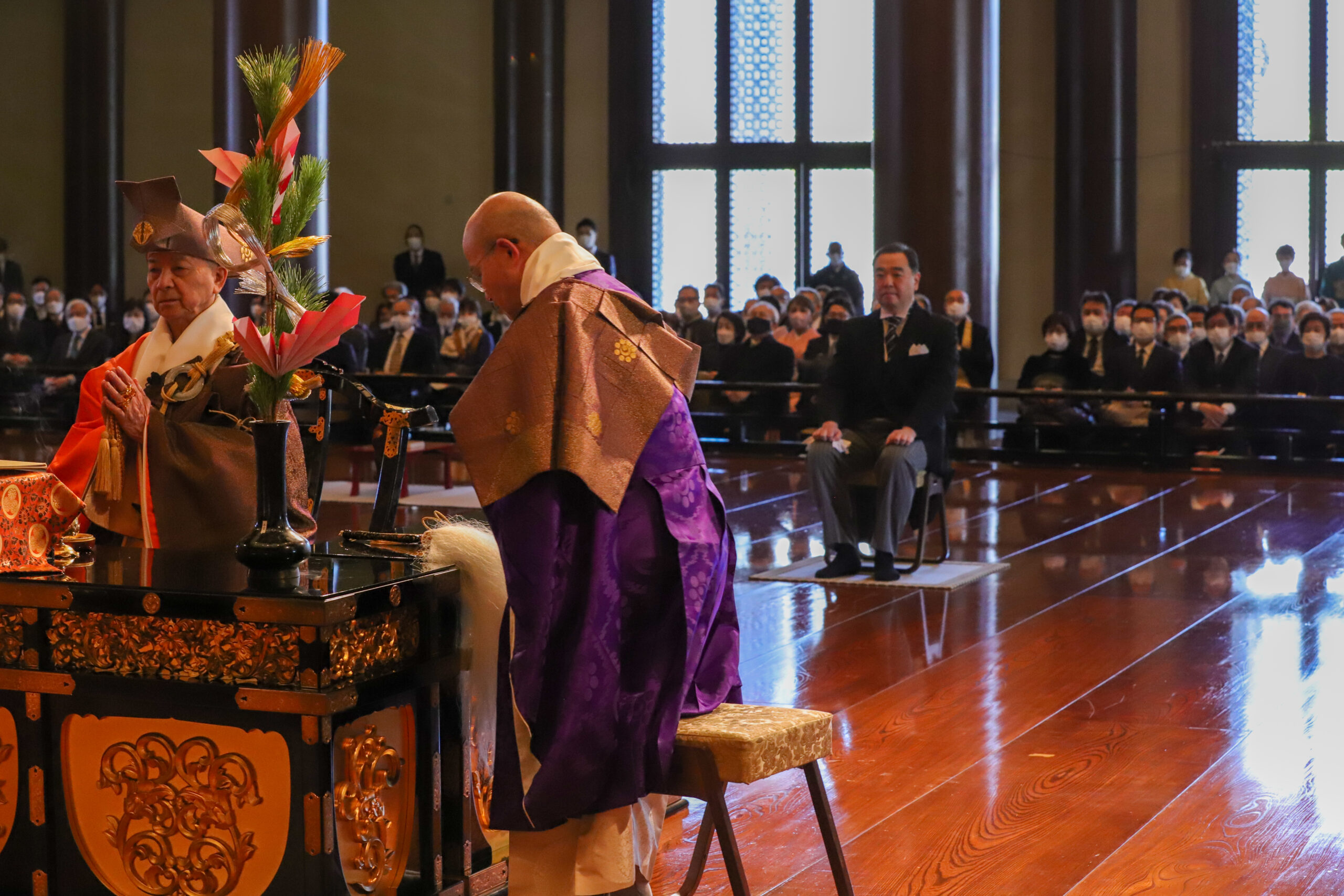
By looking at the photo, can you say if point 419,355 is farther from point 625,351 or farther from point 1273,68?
point 625,351

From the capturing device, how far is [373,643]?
2.59m

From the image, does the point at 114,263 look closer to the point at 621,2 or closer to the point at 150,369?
the point at 621,2

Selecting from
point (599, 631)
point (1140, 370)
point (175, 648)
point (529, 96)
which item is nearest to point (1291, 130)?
point (1140, 370)

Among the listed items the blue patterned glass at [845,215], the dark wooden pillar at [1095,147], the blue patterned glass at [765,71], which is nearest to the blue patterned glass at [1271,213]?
the dark wooden pillar at [1095,147]

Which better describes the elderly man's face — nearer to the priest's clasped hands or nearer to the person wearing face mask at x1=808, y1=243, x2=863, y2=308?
the priest's clasped hands

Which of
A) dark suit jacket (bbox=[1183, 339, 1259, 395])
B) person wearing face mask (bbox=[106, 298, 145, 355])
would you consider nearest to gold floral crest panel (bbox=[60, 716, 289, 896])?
dark suit jacket (bbox=[1183, 339, 1259, 395])

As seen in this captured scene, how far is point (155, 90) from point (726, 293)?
6.55 m

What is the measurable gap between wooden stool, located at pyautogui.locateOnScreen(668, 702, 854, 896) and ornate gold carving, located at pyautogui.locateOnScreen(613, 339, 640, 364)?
0.59m

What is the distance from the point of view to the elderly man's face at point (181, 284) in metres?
3.13

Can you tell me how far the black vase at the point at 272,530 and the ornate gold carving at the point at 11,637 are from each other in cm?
39

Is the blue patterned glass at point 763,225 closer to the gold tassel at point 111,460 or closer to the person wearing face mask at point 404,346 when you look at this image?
the person wearing face mask at point 404,346

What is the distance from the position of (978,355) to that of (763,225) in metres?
6.06

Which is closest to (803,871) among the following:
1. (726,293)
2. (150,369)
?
(150,369)

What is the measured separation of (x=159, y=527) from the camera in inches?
122
